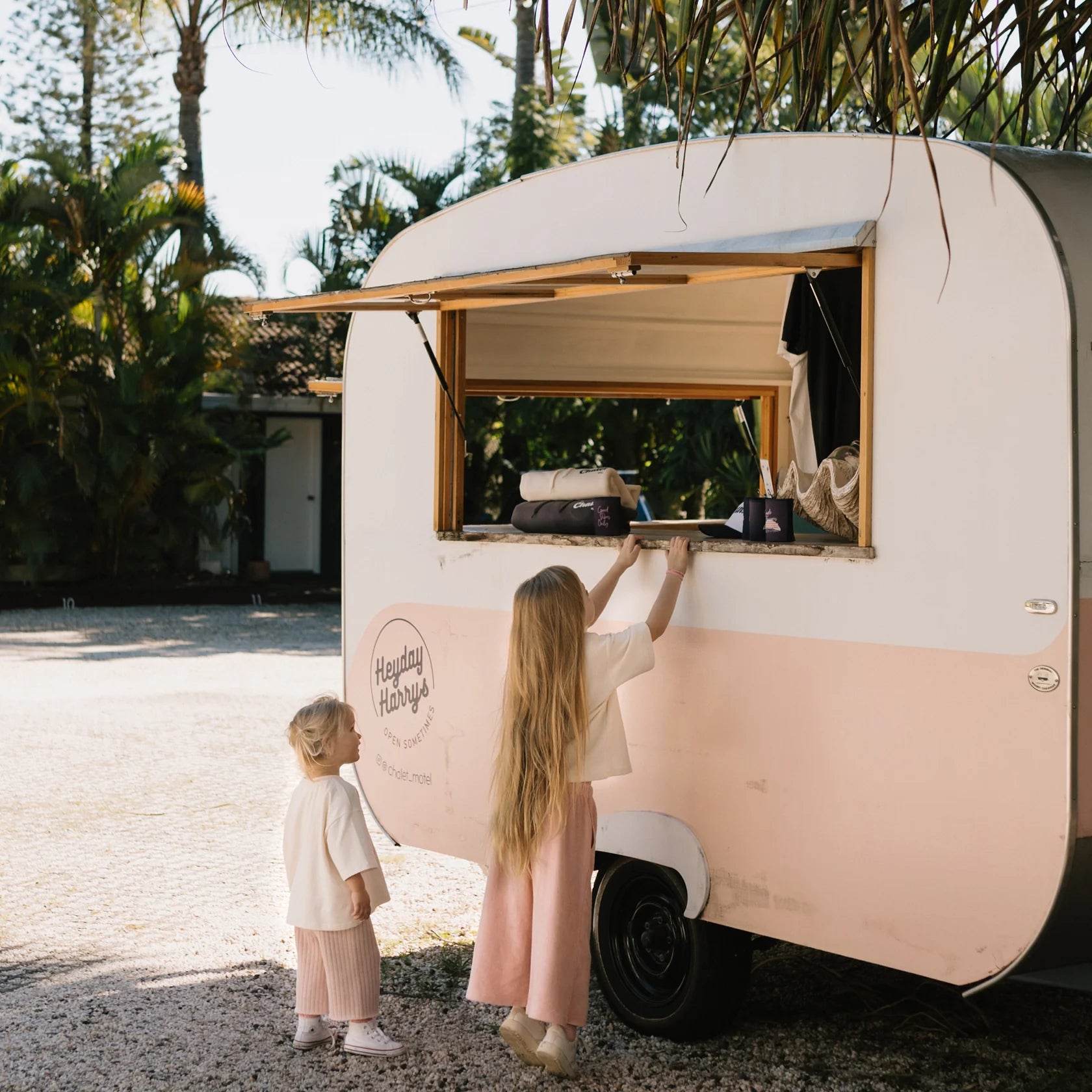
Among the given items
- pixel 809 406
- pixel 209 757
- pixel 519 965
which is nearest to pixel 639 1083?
pixel 519 965

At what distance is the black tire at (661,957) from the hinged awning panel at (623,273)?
174 cm

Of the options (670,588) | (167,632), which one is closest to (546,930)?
(670,588)

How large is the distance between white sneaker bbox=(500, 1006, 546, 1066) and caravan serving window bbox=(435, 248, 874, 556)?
153cm

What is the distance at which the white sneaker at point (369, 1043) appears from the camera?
412 cm

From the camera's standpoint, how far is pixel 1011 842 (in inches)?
130

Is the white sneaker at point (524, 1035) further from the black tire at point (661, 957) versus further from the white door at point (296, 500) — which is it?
the white door at point (296, 500)

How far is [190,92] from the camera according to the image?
2189 cm

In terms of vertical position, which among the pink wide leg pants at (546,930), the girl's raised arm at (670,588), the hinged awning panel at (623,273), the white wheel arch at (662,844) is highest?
the hinged awning panel at (623,273)

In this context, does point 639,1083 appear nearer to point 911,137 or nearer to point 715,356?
point 911,137

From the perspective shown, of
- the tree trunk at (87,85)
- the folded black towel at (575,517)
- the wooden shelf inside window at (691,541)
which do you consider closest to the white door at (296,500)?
the tree trunk at (87,85)

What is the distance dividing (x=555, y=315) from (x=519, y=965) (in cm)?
254

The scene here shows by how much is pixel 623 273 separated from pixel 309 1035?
240 cm

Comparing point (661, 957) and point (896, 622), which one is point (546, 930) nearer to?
point (661, 957)

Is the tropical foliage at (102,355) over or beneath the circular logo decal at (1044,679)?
over
